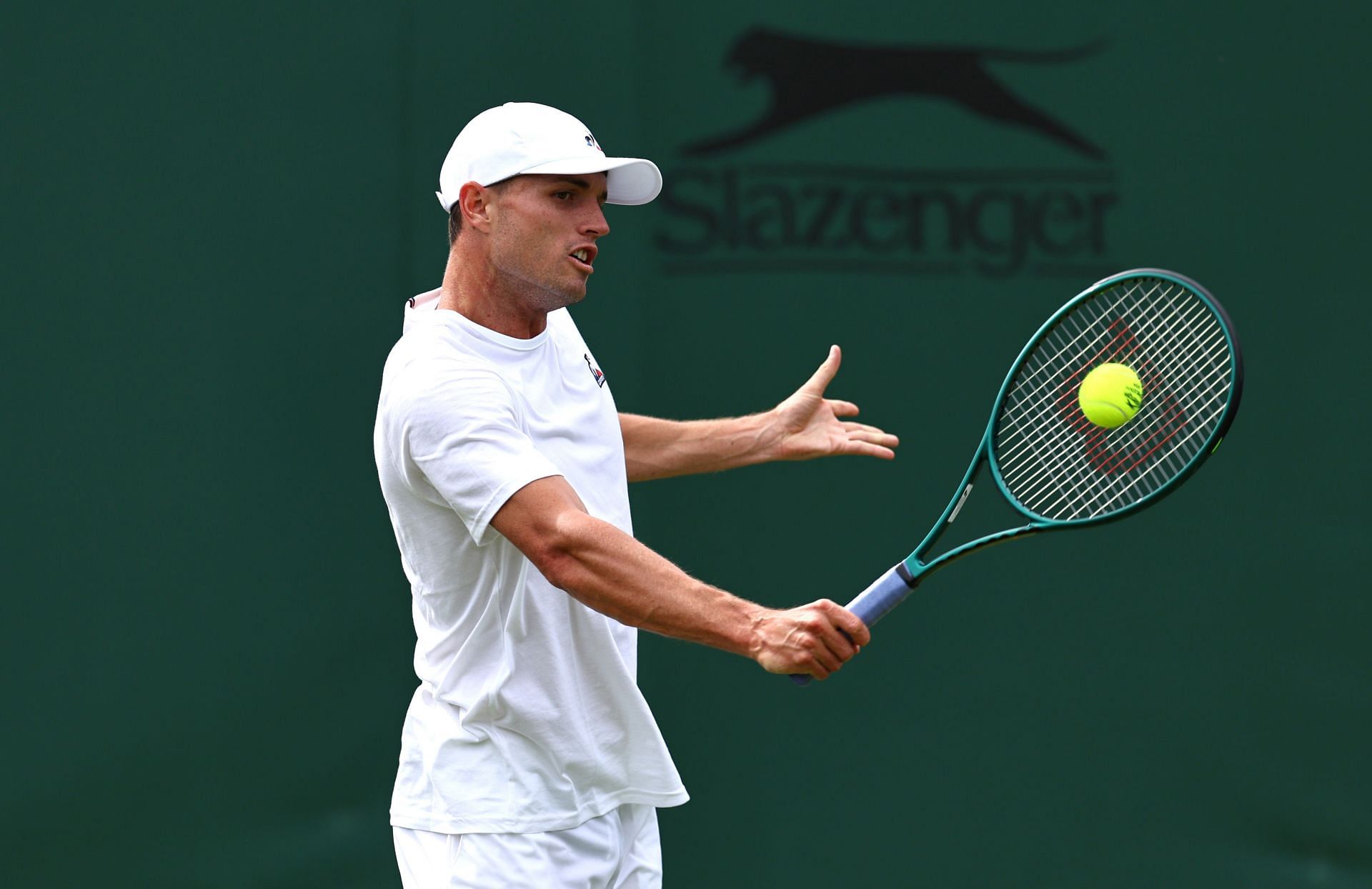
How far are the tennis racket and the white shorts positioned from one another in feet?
1.49

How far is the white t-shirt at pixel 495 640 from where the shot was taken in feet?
7.16

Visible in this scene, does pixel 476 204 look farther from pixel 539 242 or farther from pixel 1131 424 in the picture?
pixel 1131 424

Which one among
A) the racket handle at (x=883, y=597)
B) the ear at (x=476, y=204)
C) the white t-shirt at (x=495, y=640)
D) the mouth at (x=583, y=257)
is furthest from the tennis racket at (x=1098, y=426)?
the ear at (x=476, y=204)

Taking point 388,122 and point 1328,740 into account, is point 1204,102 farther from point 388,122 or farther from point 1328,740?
point 388,122

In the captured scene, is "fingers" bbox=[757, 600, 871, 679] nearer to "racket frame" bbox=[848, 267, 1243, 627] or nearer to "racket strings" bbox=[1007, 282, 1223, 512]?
"racket frame" bbox=[848, 267, 1243, 627]

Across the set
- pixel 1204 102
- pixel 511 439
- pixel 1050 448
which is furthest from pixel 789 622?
pixel 1204 102

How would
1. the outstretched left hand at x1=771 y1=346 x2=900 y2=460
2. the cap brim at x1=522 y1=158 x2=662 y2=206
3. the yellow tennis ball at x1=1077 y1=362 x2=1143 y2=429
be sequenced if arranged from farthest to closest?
the outstretched left hand at x1=771 y1=346 x2=900 y2=460 < the yellow tennis ball at x1=1077 y1=362 x2=1143 y2=429 < the cap brim at x1=522 y1=158 x2=662 y2=206

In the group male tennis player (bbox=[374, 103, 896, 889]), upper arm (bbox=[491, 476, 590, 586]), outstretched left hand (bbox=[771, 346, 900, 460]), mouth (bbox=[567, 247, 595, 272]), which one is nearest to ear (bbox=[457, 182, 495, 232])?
male tennis player (bbox=[374, 103, 896, 889])

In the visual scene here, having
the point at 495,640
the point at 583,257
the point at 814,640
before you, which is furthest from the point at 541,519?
the point at 583,257

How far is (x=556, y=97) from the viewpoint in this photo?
3.39 metres

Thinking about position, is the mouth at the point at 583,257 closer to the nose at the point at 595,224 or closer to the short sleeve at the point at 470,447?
the nose at the point at 595,224

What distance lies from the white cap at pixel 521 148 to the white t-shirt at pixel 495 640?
218 mm

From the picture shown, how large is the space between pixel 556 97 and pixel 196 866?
1775 millimetres

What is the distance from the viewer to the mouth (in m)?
2.34
